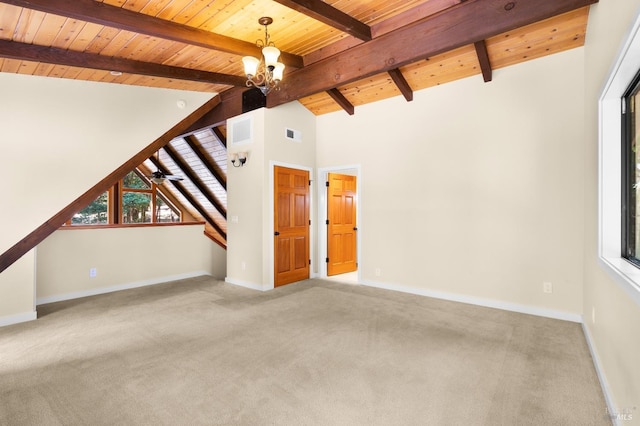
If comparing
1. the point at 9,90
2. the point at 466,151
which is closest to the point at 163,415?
the point at 9,90

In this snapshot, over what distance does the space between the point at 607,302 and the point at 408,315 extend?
1.90m

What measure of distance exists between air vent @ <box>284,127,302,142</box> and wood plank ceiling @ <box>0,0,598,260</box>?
0.65 m

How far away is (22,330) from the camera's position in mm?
3385

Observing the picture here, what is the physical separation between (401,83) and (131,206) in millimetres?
7913

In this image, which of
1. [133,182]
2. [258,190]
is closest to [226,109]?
[258,190]

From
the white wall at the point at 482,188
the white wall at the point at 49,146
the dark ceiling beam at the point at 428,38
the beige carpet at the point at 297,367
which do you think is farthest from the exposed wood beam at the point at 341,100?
the beige carpet at the point at 297,367

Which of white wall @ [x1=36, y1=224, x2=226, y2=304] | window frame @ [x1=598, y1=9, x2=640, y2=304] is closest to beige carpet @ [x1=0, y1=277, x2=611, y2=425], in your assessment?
white wall @ [x1=36, y1=224, x2=226, y2=304]

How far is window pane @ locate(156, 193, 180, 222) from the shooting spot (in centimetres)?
951

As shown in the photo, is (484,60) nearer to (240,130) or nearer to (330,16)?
(330,16)

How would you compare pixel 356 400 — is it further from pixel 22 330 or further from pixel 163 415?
pixel 22 330

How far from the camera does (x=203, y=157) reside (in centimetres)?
704

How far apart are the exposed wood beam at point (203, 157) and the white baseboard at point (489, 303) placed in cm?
422

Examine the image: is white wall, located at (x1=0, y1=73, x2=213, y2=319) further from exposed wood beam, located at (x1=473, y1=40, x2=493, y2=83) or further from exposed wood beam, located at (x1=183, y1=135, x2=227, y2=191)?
exposed wood beam, located at (x1=473, y1=40, x2=493, y2=83)

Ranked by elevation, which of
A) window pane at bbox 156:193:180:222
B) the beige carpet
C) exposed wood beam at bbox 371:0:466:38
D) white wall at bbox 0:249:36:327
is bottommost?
the beige carpet
